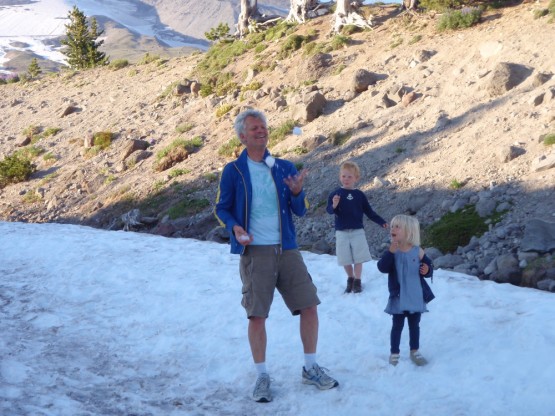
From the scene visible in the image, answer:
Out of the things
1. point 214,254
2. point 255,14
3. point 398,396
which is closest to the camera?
point 398,396

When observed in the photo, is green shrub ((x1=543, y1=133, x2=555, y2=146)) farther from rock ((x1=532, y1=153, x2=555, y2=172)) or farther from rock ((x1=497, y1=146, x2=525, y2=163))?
rock ((x1=532, y1=153, x2=555, y2=172))

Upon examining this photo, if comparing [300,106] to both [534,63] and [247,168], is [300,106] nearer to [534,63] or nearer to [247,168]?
[534,63]

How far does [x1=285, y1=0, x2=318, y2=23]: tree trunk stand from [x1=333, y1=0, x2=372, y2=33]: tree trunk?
145 inches

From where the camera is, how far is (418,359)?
19.2 feet

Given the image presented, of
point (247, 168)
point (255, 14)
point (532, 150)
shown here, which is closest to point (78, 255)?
point (247, 168)

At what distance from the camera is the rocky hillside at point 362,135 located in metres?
11.9

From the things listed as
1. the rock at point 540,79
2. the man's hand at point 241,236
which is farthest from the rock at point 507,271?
the rock at point 540,79

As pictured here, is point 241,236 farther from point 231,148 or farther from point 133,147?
point 133,147

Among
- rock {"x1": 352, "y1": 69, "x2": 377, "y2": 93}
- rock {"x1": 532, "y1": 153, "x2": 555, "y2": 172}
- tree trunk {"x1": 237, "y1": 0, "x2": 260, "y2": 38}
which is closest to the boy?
rock {"x1": 532, "y1": 153, "x2": 555, "y2": 172}

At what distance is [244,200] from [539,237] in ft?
17.7

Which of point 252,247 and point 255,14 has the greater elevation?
point 255,14

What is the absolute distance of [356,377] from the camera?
580 cm

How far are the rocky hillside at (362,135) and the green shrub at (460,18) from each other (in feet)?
1.26

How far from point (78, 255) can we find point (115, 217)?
8389mm
